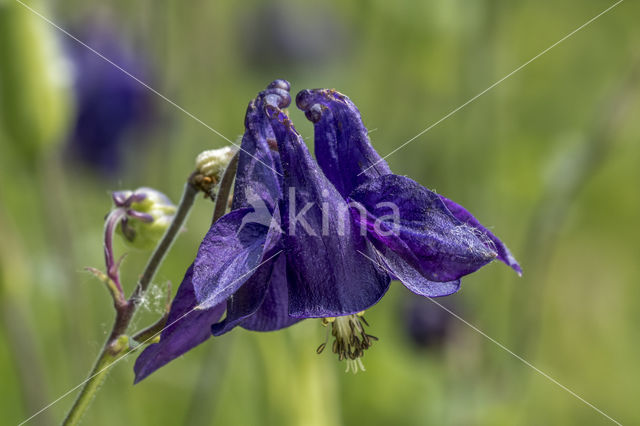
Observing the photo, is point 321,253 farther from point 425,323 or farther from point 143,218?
point 425,323

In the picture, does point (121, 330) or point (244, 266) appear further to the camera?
point (121, 330)

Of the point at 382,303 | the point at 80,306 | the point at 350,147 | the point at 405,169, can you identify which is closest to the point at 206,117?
the point at 405,169

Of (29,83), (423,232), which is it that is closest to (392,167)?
(29,83)

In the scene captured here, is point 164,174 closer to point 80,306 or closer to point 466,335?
point 80,306

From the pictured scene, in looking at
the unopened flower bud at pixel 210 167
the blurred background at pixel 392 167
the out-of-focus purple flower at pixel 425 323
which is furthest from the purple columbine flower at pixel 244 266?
A: the out-of-focus purple flower at pixel 425 323

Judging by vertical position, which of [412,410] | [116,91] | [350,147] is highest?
[350,147]

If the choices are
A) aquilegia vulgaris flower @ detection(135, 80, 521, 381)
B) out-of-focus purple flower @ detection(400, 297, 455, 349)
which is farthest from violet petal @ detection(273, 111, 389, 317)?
out-of-focus purple flower @ detection(400, 297, 455, 349)

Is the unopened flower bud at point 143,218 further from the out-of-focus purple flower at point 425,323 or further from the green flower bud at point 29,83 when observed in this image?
the out-of-focus purple flower at point 425,323
